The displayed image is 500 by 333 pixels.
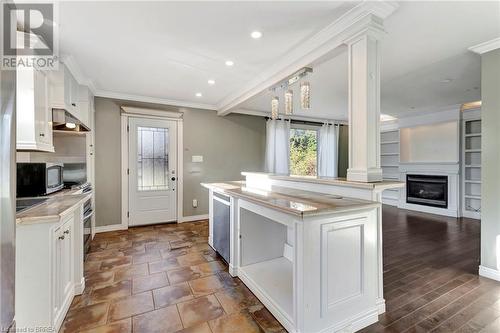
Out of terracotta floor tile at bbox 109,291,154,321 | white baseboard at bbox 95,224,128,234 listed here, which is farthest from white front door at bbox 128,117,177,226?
terracotta floor tile at bbox 109,291,154,321

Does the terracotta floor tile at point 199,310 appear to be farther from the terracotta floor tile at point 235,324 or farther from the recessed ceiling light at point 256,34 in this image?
the recessed ceiling light at point 256,34

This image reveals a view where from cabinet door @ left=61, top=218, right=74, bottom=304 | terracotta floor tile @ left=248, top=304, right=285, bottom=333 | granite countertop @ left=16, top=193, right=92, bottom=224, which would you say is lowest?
terracotta floor tile @ left=248, top=304, right=285, bottom=333

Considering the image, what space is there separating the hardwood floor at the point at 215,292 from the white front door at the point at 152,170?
904 millimetres

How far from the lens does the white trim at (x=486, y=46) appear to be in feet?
7.81

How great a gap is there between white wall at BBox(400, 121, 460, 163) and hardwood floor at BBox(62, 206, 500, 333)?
101 inches

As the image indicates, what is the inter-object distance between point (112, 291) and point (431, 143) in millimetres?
7059

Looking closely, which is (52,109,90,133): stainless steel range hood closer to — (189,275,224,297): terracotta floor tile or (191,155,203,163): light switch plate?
(191,155,203,163): light switch plate

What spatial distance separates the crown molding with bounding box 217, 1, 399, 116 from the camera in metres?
1.85

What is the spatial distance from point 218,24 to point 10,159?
6.57 feet

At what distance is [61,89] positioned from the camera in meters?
2.61

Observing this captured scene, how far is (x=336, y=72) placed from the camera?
331 cm

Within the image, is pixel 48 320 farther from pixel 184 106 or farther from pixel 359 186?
pixel 184 106

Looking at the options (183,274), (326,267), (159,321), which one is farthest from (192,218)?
(326,267)

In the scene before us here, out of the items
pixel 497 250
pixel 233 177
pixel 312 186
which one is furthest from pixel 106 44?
pixel 497 250
